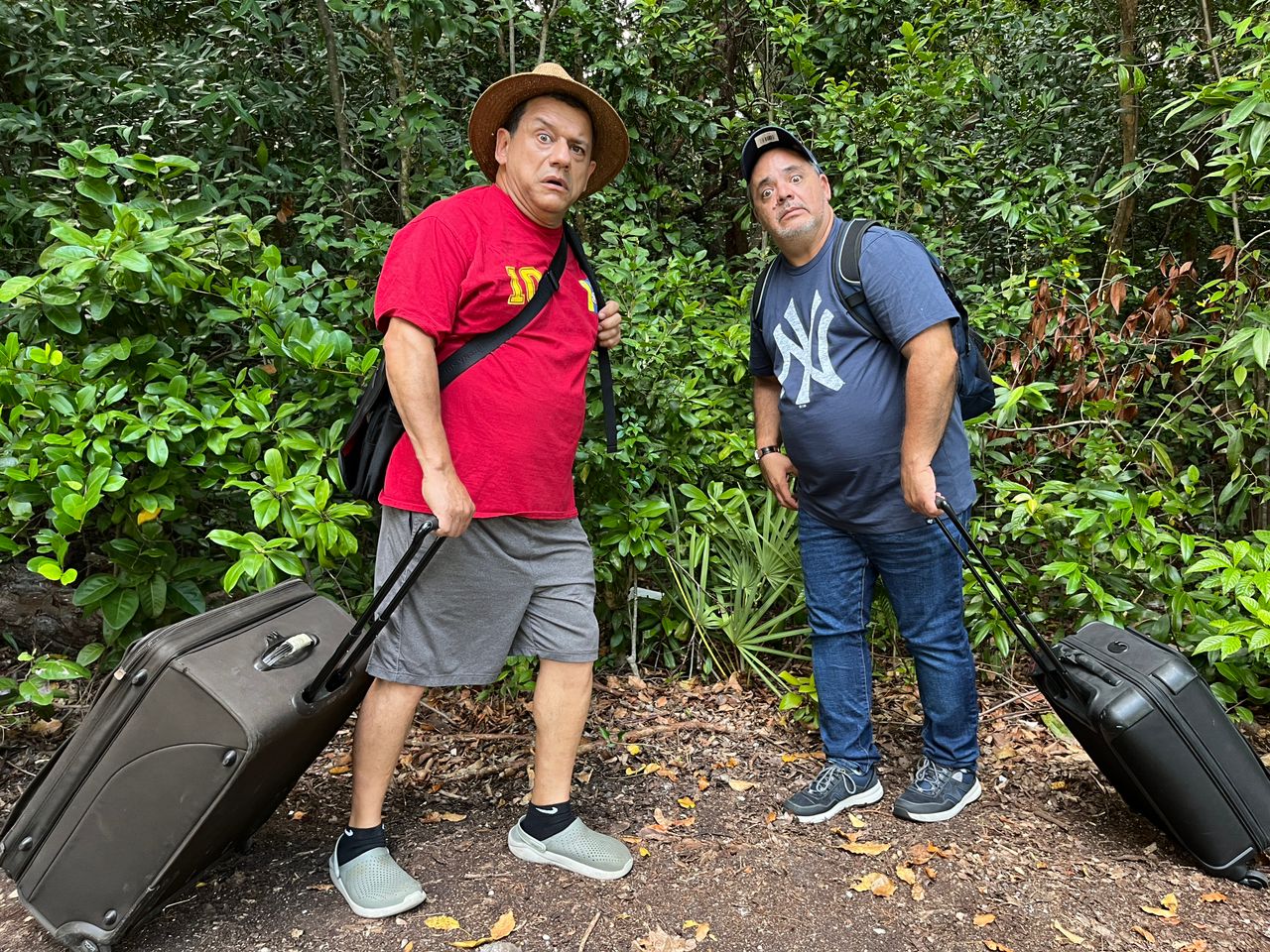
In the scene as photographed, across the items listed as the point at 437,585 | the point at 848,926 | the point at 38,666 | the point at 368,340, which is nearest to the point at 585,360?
the point at 437,585

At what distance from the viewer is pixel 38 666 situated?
260cm

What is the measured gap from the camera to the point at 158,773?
1.96m

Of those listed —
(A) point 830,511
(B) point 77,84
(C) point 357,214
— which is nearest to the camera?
(A) point 830,511

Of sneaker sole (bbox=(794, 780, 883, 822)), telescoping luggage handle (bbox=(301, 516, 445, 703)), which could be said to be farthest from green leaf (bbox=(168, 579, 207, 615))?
sneaker sole (bbox=(794, 780, 883, 822))

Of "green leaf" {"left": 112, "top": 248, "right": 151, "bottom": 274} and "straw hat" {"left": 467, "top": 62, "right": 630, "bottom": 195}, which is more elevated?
"straw hat" {"left": 467, "top": 62, "right": 630, "bottom": 195}

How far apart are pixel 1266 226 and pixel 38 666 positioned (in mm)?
5316

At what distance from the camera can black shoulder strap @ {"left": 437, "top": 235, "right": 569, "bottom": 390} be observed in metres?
2.26

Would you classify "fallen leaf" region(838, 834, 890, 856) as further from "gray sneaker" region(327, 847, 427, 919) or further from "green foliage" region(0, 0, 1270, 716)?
"gray sneaker" region(327, 847, 427, 919)

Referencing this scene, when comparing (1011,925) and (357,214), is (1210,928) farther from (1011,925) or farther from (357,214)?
(357,214)

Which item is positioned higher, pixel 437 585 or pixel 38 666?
pixel 437 585

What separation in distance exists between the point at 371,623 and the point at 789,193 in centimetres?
165

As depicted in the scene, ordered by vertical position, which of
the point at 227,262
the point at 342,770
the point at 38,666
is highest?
the point at 227,262

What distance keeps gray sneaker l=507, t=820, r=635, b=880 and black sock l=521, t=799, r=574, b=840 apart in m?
0.01

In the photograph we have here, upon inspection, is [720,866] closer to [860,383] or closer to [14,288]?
[860,383]
